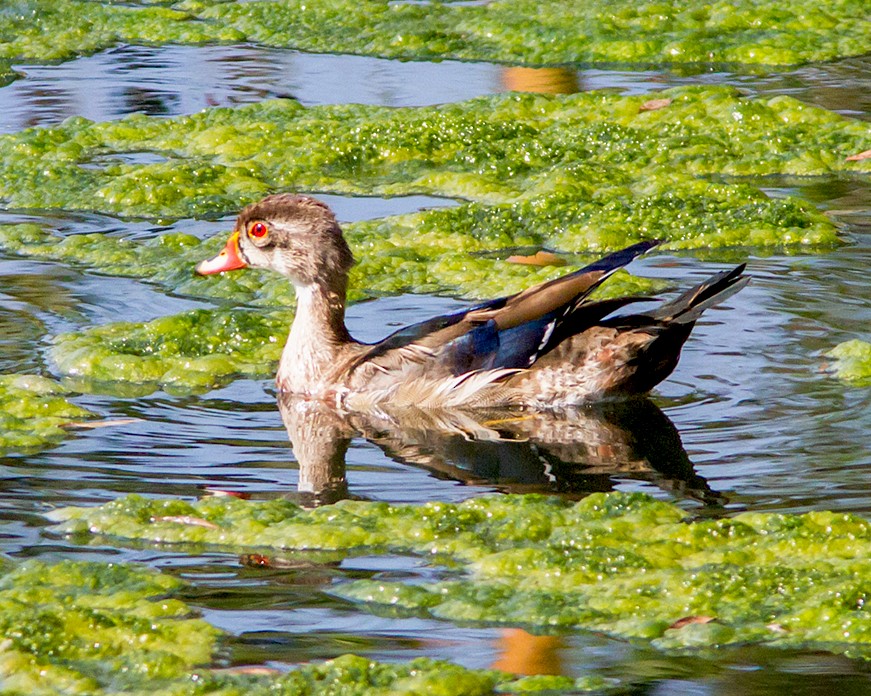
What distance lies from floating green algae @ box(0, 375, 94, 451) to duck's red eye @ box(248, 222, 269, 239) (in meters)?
1.16

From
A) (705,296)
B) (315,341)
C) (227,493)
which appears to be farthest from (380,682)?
(315,341)

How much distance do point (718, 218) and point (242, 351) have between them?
2993 millimetres

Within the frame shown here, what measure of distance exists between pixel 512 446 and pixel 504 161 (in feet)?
13.1

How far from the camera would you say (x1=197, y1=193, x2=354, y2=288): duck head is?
24.0ft

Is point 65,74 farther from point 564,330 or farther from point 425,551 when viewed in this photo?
point 425,551

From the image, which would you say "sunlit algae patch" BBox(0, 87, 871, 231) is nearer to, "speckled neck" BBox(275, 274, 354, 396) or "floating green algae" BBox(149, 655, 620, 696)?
"speckled neck" BBox(275, 274, 354, 396)

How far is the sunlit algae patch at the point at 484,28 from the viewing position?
40.4 ft

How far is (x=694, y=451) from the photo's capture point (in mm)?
6008

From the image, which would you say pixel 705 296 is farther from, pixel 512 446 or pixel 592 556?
pixel 592 556

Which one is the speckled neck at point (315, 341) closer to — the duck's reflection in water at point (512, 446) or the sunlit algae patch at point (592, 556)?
the duck's reflection in water at point (512, 446)

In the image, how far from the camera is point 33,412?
6461 mm

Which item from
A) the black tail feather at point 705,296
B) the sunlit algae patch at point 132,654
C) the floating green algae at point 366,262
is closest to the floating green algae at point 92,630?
the sunlit algae patch at point 132,654

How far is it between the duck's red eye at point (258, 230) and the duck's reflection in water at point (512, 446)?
0.88 m

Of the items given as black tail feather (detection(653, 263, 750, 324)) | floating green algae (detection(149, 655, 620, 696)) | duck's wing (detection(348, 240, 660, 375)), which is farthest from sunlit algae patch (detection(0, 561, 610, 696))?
black tail feather (detection(653, 263, 750, 324))
